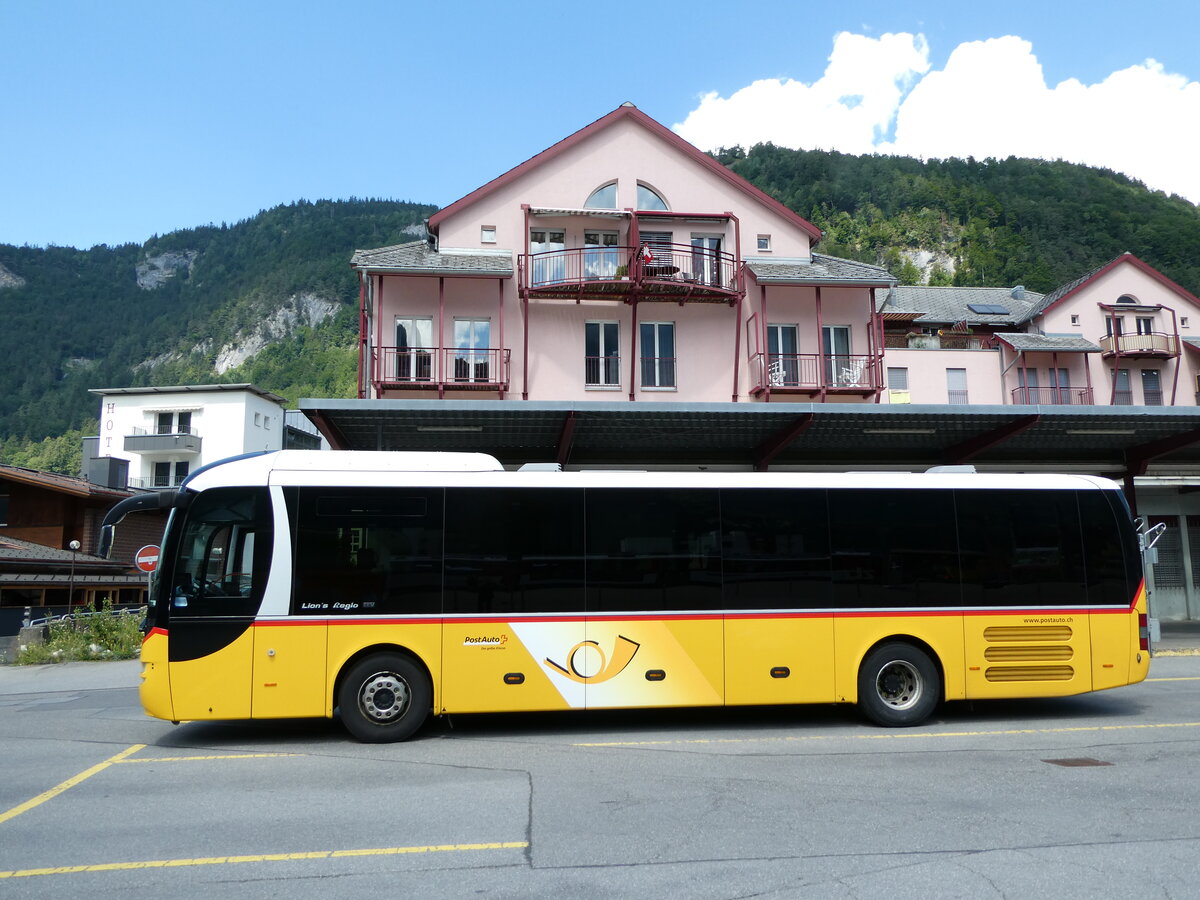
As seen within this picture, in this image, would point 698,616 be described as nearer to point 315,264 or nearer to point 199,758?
point 199,758

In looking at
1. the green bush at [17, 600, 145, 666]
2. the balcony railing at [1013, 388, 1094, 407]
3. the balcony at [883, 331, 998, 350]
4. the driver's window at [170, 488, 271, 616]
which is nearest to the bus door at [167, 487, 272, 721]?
the driver's window at [170, 488, 271, 616]

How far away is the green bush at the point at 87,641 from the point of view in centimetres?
1992

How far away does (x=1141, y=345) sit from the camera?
157ft

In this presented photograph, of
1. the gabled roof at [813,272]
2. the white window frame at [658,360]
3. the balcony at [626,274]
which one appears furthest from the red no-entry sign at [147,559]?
the gabled roof at [813,272]

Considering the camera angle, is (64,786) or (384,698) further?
(384,698)

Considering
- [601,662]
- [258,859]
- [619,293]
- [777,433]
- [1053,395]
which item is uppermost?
[1053,395]

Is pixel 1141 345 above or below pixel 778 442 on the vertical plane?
above

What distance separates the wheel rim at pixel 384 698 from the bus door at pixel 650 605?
1.70 meters

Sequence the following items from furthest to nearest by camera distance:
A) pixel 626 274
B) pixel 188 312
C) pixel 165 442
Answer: pixel 188 312 < pixel 165 442 < pixel 626 274

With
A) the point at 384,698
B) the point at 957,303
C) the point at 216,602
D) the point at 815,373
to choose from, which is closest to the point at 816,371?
the point at 815,373

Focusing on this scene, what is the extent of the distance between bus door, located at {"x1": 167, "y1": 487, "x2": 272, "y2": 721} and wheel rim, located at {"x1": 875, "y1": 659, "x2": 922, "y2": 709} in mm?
6996

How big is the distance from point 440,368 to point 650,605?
1677 centimetres

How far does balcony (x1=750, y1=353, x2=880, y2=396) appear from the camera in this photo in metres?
27.3

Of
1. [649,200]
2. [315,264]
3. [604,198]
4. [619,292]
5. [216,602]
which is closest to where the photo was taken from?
[216,602]
